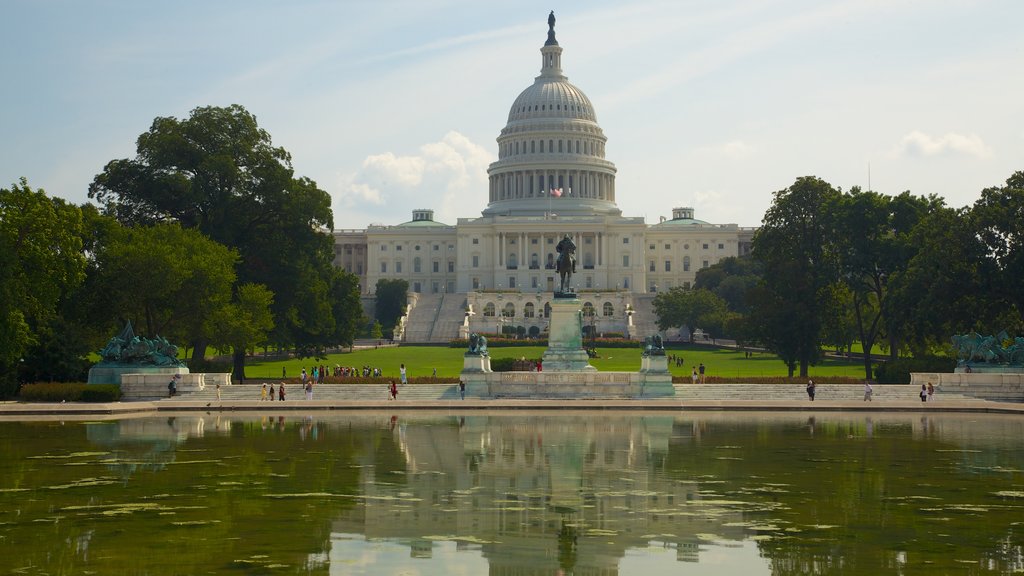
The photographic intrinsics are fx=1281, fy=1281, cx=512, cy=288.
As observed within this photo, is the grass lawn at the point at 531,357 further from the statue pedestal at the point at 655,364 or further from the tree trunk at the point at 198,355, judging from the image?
the statue pedestal at the point at 655,364

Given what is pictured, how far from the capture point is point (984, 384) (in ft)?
165

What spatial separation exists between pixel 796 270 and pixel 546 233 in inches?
4269

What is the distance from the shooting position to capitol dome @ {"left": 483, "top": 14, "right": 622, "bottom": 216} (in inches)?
7013

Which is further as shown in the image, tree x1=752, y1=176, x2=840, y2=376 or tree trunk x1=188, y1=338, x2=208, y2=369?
tree x1=752, y1=176, x2=840, y2=376

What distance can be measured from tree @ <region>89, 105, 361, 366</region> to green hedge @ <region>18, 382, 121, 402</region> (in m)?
17.3

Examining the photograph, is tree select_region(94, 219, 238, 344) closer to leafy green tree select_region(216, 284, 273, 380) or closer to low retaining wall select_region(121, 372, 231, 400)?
leafy green tree select_region(216, 284, 273, 380)

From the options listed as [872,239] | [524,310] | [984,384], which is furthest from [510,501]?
[524,310]

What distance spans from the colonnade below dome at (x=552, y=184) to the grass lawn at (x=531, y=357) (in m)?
76.6

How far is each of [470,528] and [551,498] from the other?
3136mm

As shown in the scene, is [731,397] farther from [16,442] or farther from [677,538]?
[677,538]

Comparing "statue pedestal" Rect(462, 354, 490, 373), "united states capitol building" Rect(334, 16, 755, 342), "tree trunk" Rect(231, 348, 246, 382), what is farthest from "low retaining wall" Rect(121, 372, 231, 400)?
"united states capitol building" Rect(334, 16, 755, 342)

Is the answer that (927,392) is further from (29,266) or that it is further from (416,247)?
(416,247)

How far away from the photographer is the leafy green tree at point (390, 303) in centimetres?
13838

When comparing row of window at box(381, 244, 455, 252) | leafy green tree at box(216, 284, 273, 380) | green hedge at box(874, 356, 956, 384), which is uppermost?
row of window at box(381, 244, 455, 252)
